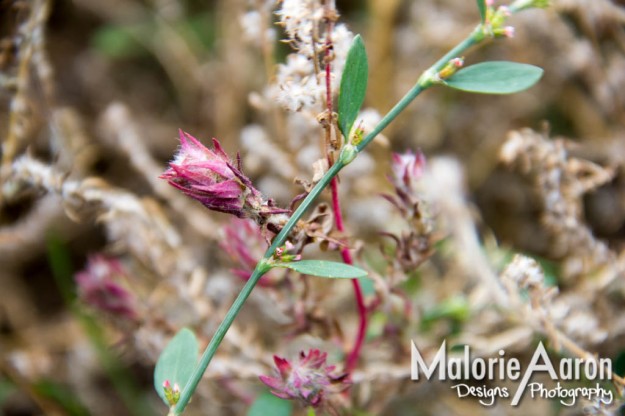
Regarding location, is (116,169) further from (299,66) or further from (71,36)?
(299,66)

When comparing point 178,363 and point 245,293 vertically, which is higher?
point 245,293

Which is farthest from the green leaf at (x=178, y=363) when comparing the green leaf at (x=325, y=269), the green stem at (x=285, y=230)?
the green leaf at (x=325, y=269)

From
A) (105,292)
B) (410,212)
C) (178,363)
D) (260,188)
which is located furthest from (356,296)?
(260,188)

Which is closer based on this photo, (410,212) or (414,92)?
(414,92)

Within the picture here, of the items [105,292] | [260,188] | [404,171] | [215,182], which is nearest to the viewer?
[215,182]

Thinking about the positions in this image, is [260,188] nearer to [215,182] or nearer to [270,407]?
[270,407]

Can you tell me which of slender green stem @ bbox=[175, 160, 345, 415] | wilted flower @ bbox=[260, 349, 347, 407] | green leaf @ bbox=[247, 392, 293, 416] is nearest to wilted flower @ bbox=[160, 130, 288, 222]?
slender green stem @ bbox=[175, 160, 345, 415]

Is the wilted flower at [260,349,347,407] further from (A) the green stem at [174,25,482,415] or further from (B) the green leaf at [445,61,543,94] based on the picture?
(B) the green leaf at [445,61,543,94]
